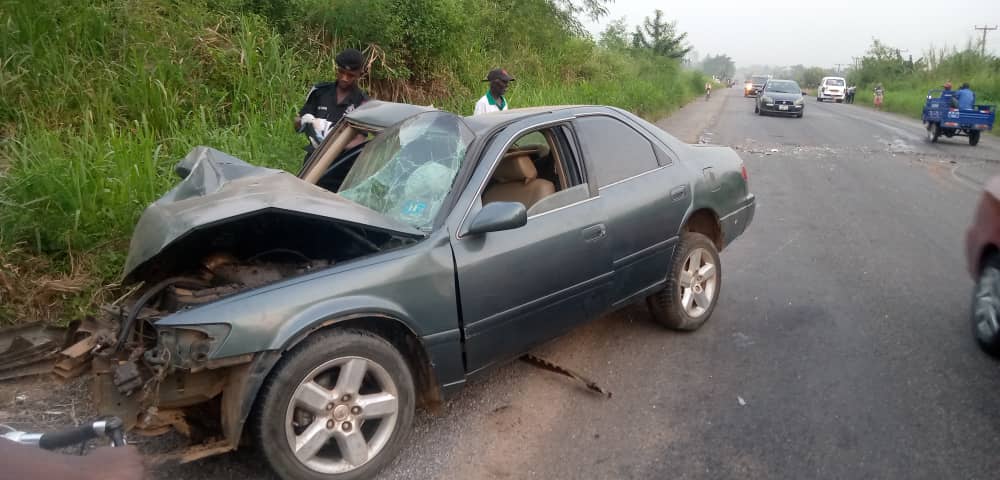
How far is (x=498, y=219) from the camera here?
3.32m

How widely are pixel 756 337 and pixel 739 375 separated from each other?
674 mm

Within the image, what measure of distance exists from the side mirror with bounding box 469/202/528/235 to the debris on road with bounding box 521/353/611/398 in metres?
1.06

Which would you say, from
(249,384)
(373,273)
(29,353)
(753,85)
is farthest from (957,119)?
(753,85)

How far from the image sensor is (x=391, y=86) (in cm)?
1023

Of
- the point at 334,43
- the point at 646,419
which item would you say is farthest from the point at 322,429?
the point at 334,43

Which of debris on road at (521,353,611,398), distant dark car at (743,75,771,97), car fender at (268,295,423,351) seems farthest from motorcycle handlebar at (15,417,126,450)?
A: distant dark car at (743,75,771,97)

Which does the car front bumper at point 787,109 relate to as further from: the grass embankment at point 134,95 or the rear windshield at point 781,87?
the grass embankment at point 134,95

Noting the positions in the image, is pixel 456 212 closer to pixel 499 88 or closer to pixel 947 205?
pixel 499 88

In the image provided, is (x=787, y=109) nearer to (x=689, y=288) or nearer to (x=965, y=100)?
(x=965, y=100)

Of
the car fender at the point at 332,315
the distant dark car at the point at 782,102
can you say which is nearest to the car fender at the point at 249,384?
the car fender at the point at 332,315

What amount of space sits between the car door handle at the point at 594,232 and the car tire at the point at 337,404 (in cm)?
128

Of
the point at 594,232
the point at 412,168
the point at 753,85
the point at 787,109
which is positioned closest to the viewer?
the point at 412,168

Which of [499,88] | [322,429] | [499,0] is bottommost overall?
[322,429]

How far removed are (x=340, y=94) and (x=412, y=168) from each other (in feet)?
7.97
